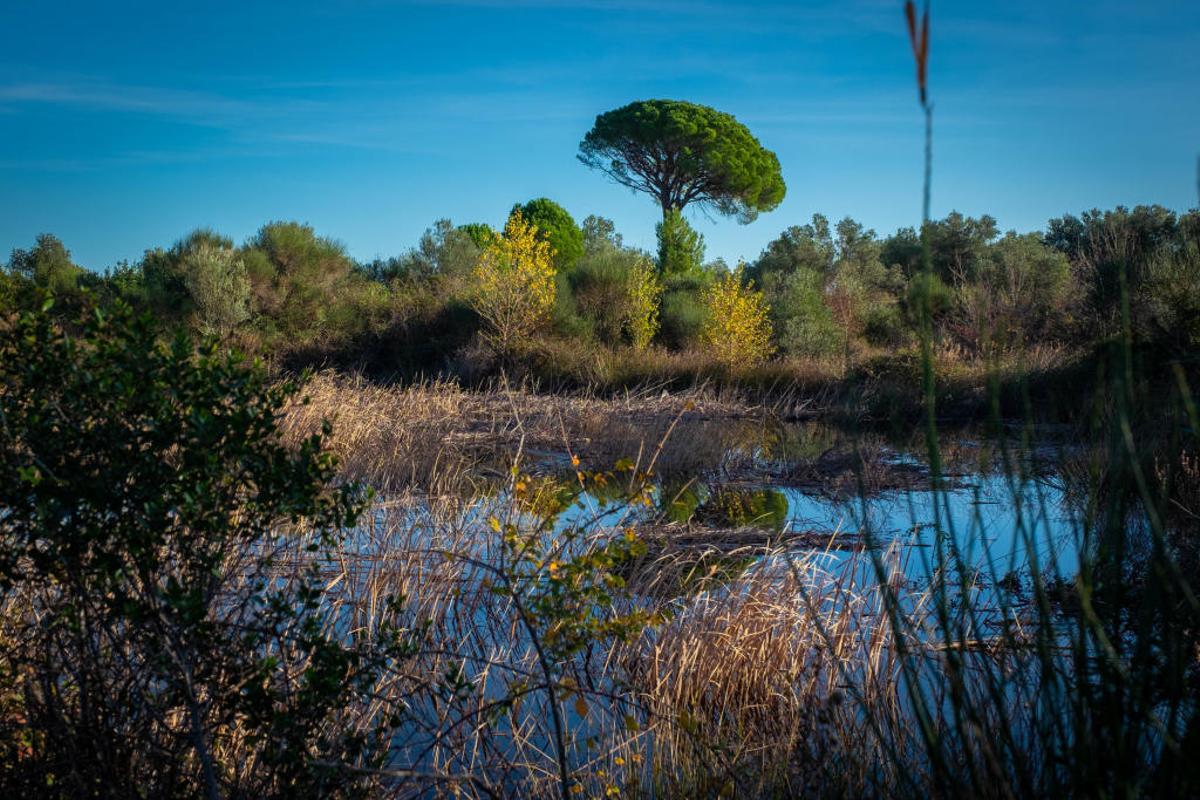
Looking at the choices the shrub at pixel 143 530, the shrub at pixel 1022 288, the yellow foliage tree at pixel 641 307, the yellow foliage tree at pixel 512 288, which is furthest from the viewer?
the yellow foliage tree at pixel 641 307

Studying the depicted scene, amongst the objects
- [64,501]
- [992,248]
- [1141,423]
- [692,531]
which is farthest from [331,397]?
[992,248]

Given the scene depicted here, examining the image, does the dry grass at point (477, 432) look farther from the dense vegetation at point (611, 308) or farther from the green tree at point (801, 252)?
the green tree at point (801, 252)

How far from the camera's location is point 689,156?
35938 mm

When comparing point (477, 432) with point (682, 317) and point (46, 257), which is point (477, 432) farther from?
point (46, 257)

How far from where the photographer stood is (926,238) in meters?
1.27

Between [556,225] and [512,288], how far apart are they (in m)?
23.7

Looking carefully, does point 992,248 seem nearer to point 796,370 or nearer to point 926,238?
point 796,370

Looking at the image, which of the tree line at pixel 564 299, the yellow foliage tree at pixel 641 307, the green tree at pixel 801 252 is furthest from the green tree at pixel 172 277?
the green tree at pixel 801 252

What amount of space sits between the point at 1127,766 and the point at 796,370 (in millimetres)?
15255

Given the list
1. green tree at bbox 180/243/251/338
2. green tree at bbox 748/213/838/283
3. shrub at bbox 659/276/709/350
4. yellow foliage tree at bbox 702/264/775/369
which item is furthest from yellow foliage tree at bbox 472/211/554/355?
green tree at bbox 748/213/838/283

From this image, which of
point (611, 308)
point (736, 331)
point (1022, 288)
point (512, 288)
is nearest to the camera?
point (1022, 288)

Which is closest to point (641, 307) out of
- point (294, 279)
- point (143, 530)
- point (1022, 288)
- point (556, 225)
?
point (1022, 288)

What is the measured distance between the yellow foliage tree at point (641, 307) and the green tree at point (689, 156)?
16346mm

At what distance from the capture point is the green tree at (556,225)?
40594mm
